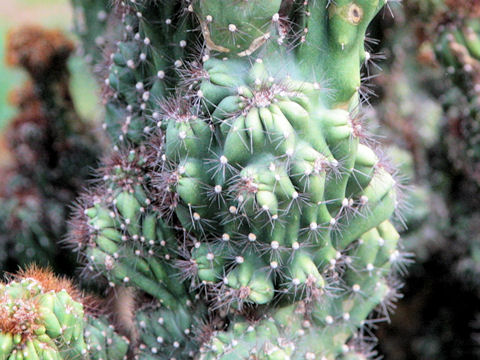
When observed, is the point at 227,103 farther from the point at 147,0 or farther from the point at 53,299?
the point at 53,299

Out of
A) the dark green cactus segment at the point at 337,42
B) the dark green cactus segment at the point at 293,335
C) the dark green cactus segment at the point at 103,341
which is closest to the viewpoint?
the dark green cactus segment at the point at 337,42

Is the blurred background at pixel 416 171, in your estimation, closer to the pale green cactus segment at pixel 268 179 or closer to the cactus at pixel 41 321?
the pale green cactus segment at pixel 268 179

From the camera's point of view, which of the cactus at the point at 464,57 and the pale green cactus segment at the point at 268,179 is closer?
the pale green cactus segment at the point at 268,179

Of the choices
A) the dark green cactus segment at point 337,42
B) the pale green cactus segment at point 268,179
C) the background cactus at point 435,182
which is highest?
the dark green cactus segment at point 337,42

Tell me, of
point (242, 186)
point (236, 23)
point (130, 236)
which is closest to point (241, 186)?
point (242, 186)

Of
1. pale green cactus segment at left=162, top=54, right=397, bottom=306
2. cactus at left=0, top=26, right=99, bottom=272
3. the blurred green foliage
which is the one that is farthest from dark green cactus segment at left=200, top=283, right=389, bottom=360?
the blurred green foliage

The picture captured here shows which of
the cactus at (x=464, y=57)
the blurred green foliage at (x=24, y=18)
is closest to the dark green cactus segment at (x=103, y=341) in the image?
the cactus at (x=464, y=57)

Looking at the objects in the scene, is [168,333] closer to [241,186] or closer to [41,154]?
[241,186]

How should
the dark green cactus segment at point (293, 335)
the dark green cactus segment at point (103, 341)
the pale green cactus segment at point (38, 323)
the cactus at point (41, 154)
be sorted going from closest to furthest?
the pale green cactus segment at point (38, 323)
the dark green cactus segment at point (293, 335)
the dark green cactus segment at point (103, 341)
the cactus at point (41, 154)
